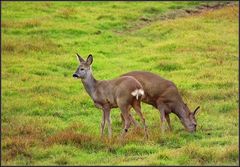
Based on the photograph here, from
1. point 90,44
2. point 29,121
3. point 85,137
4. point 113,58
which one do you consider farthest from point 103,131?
point 90,44

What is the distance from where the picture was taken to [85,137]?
1348cm

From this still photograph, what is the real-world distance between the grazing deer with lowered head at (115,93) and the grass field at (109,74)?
1.83 ft

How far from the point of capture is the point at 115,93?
46.3ft

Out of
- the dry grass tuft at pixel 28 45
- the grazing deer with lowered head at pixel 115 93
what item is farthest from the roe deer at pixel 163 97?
the dry grass tuft at pixel 28 45

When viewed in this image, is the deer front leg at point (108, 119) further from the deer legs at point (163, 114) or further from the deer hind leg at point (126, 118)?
the deer legs at point (163, 114)

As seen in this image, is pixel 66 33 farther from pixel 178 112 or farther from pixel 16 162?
pixel 16 162

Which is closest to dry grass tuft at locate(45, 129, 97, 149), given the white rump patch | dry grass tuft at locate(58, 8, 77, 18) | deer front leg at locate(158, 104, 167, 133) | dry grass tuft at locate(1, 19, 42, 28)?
the white rump patch

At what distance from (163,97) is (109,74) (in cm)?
707

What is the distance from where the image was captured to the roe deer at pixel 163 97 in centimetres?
1514

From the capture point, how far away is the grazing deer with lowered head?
13906 millimetres

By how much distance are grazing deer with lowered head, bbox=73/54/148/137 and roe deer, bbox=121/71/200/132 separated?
86 cm

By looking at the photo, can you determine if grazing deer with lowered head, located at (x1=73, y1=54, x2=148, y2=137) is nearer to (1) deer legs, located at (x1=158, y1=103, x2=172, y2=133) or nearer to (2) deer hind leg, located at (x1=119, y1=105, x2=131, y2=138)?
(2) deer hind leg, located at (x1=119, y1=105, x2=131, y2=138)

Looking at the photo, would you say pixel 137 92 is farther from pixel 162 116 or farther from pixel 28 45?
pixel 28 45

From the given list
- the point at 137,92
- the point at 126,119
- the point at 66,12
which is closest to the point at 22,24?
the point at 66,12
